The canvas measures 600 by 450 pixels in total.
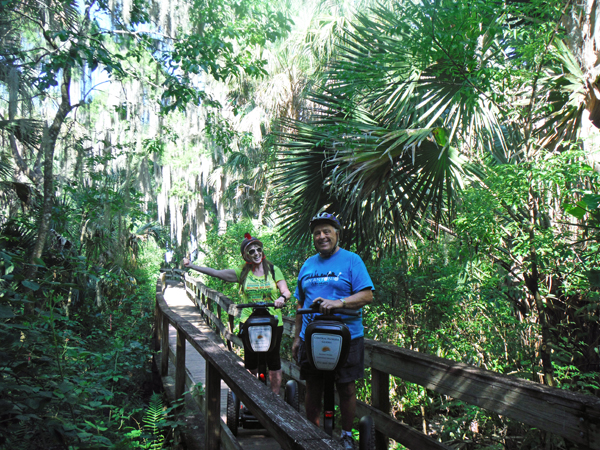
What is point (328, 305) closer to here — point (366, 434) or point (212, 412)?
point (366, 434)

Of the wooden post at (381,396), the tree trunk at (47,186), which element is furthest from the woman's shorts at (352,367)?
the tree trunk at (47,186)

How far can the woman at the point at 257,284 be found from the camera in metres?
3.88

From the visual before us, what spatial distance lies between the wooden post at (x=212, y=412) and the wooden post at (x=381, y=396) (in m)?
1.06

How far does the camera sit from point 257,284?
404 centimetres

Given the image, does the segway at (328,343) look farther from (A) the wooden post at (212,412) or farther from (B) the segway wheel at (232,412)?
(B) the segway wheel at (232,412)

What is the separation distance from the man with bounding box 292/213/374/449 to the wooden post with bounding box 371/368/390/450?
14.6 inches

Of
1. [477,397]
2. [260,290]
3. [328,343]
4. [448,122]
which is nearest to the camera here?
[477,397]

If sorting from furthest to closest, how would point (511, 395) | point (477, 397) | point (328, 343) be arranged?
point (328, 343)
point (477, 397)
point (511, 395)

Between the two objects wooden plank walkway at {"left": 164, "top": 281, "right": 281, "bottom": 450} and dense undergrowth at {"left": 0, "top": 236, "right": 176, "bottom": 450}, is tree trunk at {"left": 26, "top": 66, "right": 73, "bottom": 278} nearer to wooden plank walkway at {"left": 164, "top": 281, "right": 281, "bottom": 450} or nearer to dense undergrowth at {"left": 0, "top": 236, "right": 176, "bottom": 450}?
dense undergrowth at {"left": 0, "top": 236, "right": 176, "bottom": 450}

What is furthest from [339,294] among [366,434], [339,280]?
[366,434]

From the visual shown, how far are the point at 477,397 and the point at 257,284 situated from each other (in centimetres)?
215

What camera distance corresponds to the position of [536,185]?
3514mm

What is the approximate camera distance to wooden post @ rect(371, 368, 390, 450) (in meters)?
3.11

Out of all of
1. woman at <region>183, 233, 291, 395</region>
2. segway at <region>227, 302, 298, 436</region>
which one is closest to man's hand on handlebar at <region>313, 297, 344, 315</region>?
segway at <region>227, 302, 298, 436</region>
